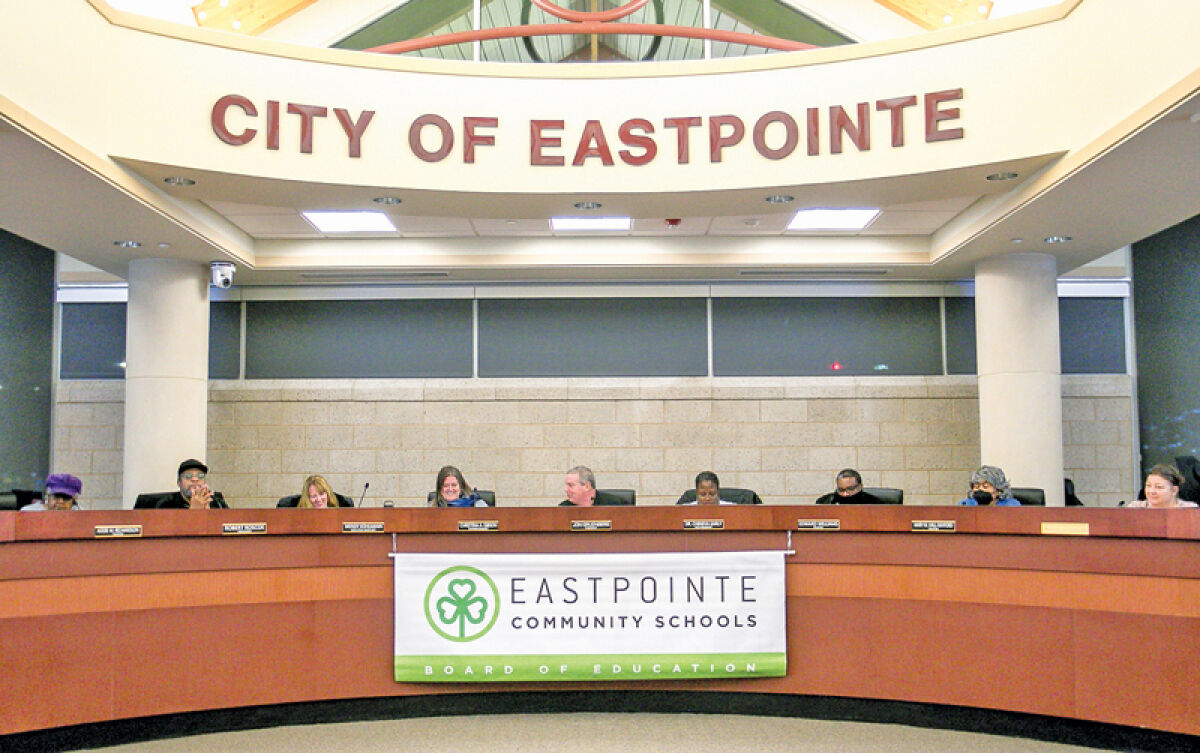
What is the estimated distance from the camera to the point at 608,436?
30.2ft

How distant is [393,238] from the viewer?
28.2 feet

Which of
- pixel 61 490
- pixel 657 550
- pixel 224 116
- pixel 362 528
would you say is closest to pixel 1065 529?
pixel 657 550

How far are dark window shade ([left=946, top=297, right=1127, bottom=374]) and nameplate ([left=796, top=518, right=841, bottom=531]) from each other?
16.9 feet

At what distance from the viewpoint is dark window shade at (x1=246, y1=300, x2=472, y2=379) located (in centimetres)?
940

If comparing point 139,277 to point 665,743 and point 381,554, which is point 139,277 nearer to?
point 381,554


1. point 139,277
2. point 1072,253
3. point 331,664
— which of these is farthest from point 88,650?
point 1072,253

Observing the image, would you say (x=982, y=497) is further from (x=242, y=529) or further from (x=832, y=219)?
(x=242, y=529)

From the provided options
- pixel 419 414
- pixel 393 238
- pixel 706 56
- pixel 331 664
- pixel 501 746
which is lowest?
pixel 501 746

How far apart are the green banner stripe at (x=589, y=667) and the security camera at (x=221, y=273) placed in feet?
15.0

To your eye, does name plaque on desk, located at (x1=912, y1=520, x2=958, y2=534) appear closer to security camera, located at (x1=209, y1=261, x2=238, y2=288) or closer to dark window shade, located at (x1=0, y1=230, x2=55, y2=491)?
security camera, located at (x1=209, y1=261, x2=238, y2=288)

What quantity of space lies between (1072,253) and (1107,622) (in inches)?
179

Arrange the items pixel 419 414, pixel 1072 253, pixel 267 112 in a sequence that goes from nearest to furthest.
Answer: pixel 267 112, pixel 1072 253, pixel 419 414

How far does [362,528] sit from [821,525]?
7.62ft

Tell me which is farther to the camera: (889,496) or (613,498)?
(889,496)
